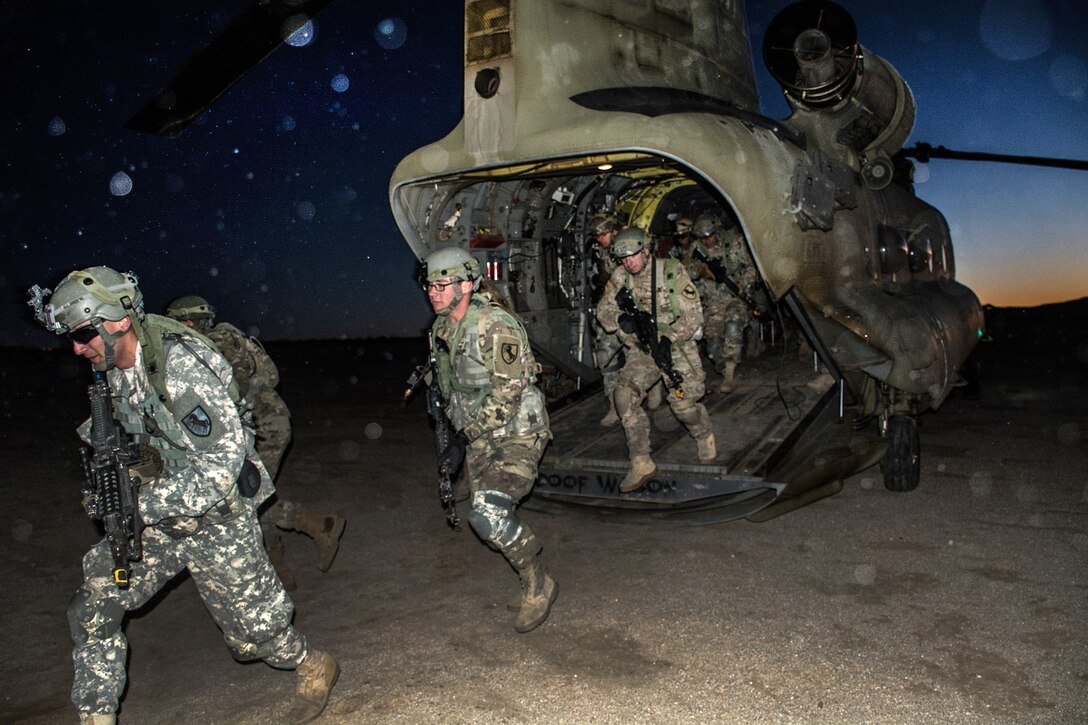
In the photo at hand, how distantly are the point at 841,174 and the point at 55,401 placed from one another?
1583 cm

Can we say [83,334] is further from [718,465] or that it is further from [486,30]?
[718,465]

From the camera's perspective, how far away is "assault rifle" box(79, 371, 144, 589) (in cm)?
308

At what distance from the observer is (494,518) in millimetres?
4242

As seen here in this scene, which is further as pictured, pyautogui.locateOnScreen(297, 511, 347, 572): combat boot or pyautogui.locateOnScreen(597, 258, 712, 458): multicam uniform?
pyautogui.locateOnScreen(597, 258, 712, 458): multicam uniform

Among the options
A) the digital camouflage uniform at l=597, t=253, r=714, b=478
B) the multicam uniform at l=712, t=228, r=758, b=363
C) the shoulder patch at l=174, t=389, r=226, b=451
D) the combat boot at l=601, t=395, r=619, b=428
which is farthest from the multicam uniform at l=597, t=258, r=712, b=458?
the shoulder patch at l=174, t=389, r=226, b=451

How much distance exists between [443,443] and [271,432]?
1504mm

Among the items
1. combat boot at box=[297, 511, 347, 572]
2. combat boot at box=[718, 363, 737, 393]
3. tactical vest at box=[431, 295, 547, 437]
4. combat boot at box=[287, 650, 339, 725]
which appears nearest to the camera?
combat boot at box=[287, 650, 339, 725]

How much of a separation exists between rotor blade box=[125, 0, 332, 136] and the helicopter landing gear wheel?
5.69 meters

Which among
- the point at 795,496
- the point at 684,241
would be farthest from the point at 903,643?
the point at 684,241

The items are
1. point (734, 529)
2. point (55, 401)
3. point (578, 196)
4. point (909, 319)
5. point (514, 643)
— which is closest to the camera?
point (514, 643)

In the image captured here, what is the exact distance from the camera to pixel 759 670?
12.6 feet

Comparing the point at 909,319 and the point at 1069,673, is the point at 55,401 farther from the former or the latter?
the point at 1069,673

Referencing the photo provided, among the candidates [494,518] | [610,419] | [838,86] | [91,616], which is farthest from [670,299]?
[91,616]

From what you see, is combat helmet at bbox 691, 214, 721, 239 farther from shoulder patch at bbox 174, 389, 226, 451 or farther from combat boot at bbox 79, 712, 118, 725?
combat boot at bbox 79, 712, 118, 725
